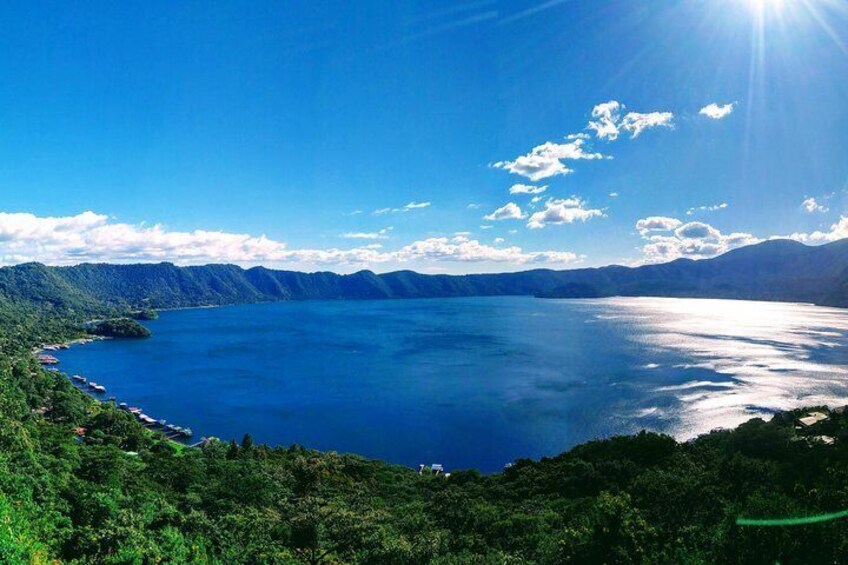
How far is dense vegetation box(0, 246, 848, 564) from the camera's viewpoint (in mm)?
15719

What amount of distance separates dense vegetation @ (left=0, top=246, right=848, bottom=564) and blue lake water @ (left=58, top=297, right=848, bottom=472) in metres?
22.8

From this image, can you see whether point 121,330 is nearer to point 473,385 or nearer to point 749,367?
point 473,385

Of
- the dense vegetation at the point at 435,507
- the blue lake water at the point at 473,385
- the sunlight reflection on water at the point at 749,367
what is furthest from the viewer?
the sunlight reflection on water at the point at 749,367

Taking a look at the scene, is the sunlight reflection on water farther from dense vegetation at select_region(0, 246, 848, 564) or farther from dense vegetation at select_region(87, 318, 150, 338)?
dense vegetation at select_region(87, 318, 150, 338)

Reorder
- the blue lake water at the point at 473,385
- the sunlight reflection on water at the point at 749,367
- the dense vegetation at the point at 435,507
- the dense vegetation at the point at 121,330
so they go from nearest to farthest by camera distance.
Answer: the dense vegetation at the point at 435,507, the blue lake water at the point at 473,385, the sunlight reflection on water at the point at 749,367, the dense vegetation at the point at 121,330

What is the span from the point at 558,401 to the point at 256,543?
7131cm

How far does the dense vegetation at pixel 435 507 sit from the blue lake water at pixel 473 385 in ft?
74.9

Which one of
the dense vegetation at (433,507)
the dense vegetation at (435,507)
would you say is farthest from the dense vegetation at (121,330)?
the dense vegetation at (433,507)

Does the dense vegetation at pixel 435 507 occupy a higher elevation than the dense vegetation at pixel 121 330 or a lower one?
higher

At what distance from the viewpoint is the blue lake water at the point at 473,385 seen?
71625mm

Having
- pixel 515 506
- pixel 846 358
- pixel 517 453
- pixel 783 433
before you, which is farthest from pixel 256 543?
pixel 846 358

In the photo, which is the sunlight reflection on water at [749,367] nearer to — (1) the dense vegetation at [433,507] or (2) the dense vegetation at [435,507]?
(1) the dense vegetation at [433,507]

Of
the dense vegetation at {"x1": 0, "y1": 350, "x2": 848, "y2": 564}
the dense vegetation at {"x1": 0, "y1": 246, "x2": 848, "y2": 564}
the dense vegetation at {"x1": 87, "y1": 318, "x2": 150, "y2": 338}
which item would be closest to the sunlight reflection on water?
the dense vegetation at {"x1": 0, "y1": 350, "x2": 848, "y2": 564}

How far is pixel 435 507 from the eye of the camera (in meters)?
30.2
